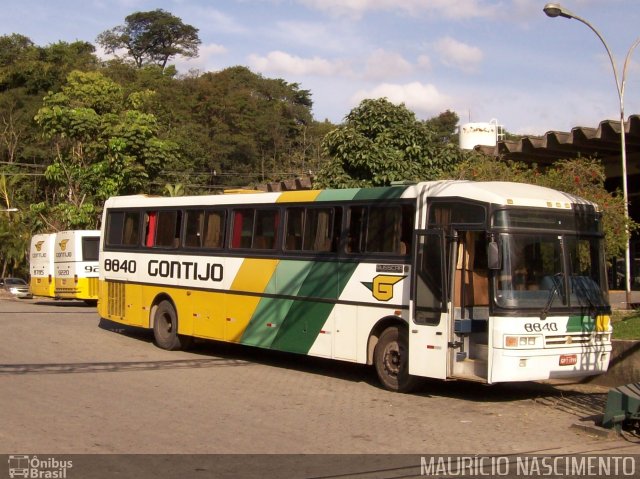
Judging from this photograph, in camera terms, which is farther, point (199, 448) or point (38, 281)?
point (38, 281)

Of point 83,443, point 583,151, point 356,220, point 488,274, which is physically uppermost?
point 583,151

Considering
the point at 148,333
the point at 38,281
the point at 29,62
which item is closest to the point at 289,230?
the point at 148,333

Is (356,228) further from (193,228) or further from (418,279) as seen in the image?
(193,228)

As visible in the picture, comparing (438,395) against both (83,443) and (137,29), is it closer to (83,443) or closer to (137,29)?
(83,443)

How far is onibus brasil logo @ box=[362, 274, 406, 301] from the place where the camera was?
39.5 ft

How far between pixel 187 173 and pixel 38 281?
67.2ft

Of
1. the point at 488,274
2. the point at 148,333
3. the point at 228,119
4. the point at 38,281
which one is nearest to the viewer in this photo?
the point at 488,274

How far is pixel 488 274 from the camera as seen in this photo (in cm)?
1081

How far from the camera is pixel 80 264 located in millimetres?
30141

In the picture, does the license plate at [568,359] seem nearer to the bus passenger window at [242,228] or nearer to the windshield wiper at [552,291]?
the windshield wiper at [552,291]

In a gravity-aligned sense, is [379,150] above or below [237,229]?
above

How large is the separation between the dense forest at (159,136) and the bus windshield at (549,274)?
4096mm

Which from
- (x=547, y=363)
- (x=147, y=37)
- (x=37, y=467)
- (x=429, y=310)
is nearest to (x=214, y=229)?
(x=429, y=310)

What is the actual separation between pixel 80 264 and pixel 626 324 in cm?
2121
